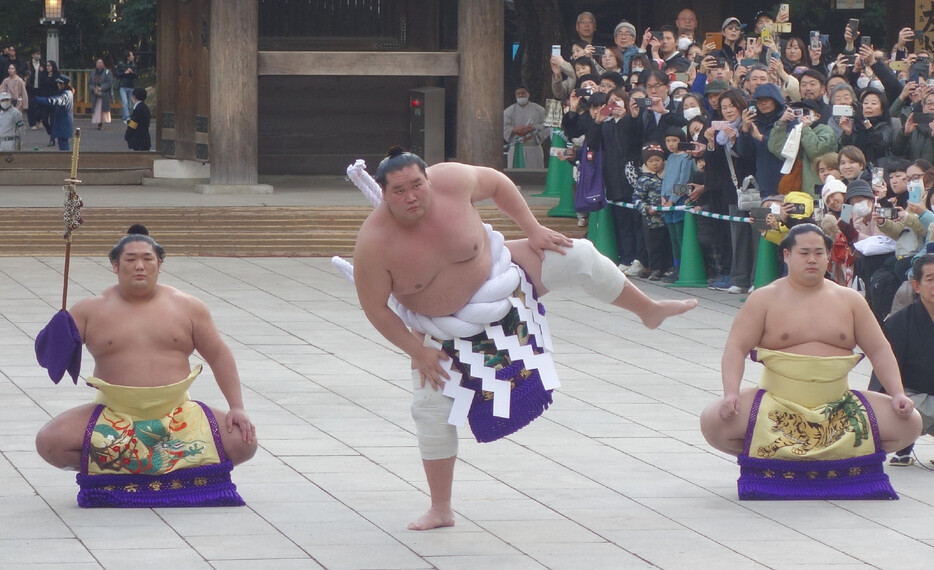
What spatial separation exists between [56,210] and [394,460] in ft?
25.3

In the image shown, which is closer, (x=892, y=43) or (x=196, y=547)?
(x=196, y=547)

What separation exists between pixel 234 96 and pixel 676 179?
499 centimetres

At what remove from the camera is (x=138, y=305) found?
17.2 feet

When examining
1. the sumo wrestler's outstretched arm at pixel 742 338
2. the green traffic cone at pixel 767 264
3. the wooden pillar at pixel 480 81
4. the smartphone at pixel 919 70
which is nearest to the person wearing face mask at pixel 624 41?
the wooden pillar at pixel 480 81

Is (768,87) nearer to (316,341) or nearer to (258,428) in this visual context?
(316,341)

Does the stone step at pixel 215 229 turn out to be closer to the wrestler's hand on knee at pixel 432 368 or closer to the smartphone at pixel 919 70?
the smartphone at pixel 919 70

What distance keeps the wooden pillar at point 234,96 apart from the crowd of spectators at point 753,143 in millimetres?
3026

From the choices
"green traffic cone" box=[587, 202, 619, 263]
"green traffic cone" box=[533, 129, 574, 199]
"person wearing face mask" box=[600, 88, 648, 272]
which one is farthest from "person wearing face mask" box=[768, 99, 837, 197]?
"green traffic cone" box=[533, 129, 574, 199]

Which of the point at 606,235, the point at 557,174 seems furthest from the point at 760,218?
the point at 557,174

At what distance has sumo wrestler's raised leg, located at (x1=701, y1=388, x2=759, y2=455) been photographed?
5.29m

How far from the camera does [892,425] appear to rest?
530 centimetres

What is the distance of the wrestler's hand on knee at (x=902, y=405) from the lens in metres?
5.25

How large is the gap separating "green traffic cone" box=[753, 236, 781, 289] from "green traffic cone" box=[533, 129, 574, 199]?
3473mm

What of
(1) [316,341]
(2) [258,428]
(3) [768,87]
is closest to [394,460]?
(2) [258,428]
